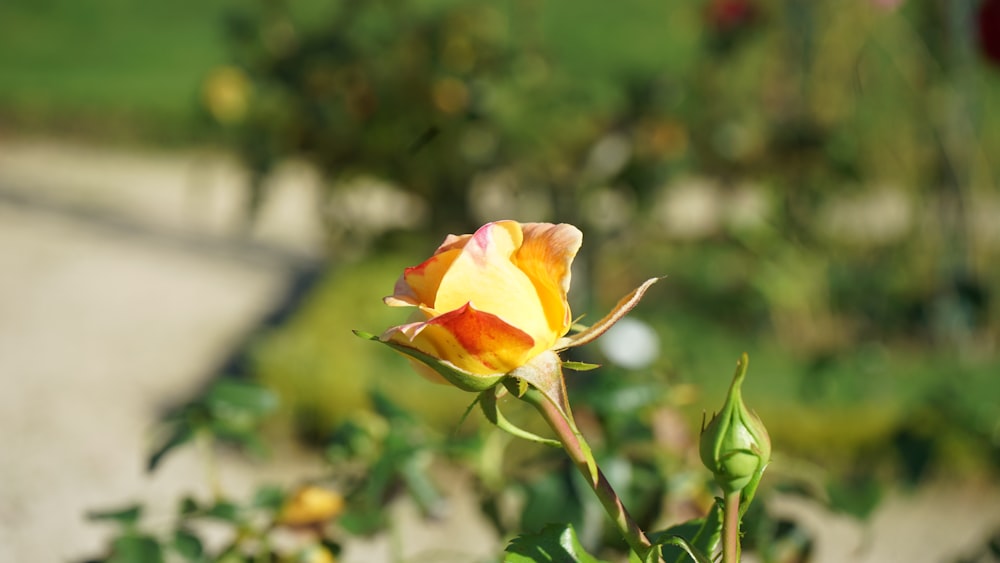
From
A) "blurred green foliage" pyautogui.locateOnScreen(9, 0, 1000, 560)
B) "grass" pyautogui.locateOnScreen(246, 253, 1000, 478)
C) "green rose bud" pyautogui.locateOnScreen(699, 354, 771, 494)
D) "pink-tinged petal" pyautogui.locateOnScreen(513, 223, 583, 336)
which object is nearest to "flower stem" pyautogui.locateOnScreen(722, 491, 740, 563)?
"green rose bud" pyautogui.locateOnScreen(699, 354, 771, 494)

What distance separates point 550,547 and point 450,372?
0.10 meters

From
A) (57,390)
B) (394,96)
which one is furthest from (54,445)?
(394,96)

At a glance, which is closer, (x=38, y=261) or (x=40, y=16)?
(x=38, y=261)

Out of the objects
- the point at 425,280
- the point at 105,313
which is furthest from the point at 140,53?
the point at 425,280

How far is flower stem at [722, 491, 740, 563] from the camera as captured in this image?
0.47 meters

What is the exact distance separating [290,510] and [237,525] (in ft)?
0.12

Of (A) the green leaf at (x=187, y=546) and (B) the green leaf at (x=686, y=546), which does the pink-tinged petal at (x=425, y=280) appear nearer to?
(B) the green leaf at (x=686, y=546)

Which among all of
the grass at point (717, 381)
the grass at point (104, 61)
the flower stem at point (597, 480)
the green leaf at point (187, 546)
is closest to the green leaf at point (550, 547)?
the flower stem at point (597, 480)

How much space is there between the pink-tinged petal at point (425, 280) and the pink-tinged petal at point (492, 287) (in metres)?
0.01

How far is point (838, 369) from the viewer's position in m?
1.35

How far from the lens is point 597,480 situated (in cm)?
48

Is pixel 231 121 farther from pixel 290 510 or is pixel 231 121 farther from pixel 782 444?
pixel 290 510

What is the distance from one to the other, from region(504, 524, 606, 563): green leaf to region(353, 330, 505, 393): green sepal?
75mm

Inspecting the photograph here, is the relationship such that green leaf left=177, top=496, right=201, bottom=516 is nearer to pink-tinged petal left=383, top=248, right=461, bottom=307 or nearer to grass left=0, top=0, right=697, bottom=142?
pink-tinged petal left=383, top=248, right=461, bottom=307
